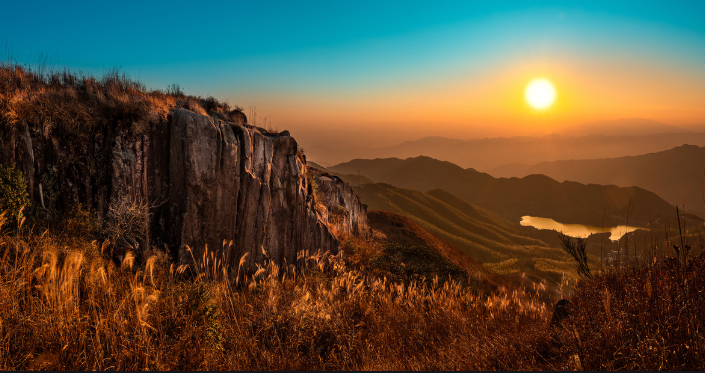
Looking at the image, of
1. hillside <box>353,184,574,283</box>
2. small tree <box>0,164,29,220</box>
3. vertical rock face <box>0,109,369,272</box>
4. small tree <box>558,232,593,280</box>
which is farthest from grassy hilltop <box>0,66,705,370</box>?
hillside <box>353,184,574,283</box>

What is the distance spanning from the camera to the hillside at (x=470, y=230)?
6284cm

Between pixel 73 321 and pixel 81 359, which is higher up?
pixel 73 321

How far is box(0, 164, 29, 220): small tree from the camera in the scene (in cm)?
744

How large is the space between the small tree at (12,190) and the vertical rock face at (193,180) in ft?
1.57

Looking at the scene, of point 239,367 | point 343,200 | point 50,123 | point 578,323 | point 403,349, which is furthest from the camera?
point 343,200

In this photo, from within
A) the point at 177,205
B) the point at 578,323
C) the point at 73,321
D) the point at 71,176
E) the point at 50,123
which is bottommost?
the point at 578,323

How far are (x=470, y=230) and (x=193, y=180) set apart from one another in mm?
89022

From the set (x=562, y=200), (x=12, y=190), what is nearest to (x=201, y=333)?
(x=12, y=190)

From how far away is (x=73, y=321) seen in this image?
424 centimetres

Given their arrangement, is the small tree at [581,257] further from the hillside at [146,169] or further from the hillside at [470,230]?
the hillside at [470,230]

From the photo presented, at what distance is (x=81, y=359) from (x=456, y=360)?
4492mm

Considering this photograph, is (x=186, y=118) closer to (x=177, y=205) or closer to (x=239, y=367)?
(x=177, y=205)

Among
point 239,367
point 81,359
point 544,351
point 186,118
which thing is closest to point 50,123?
point 186,118

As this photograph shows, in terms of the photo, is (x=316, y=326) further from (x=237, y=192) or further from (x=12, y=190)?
(x=12, y=190)
